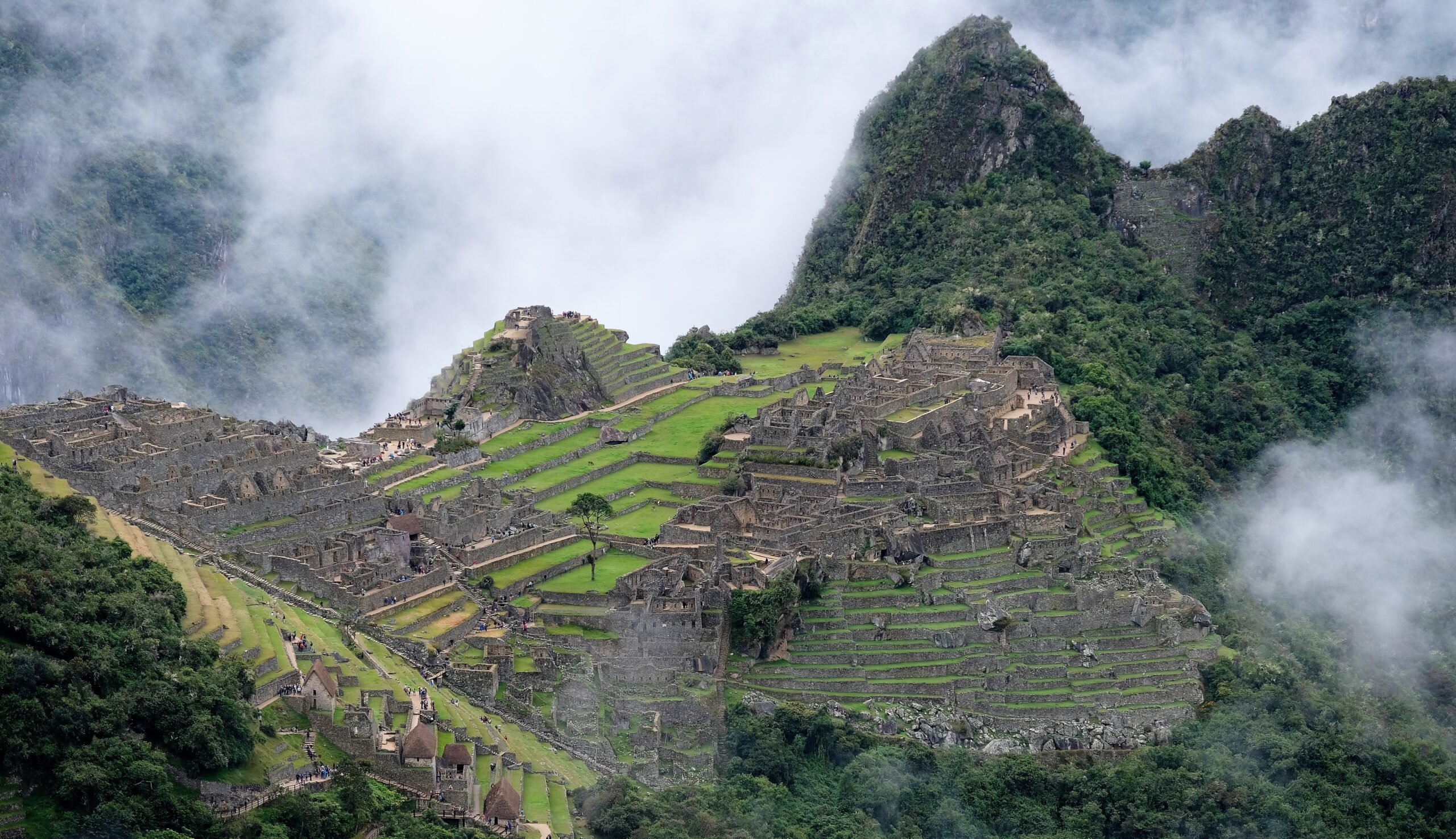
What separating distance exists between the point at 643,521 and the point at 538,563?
4964mm

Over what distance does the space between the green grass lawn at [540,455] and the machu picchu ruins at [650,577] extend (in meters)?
0.20

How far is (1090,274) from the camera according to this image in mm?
103688

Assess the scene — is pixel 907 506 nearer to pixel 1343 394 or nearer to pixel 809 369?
pixel 809 369

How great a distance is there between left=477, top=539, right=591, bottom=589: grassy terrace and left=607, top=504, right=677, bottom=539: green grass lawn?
141 centimetres

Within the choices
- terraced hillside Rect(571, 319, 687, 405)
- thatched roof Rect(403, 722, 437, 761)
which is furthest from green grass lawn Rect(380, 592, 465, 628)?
terraced hillside Rect(571, 319, 687, 405)

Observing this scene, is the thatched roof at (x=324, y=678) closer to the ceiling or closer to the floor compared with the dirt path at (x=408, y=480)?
closer to the floor

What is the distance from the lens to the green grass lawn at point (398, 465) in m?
67.3

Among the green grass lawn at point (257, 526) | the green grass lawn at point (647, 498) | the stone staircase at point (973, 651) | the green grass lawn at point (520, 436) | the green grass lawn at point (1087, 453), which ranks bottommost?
the stone staircase at point (973, 651)

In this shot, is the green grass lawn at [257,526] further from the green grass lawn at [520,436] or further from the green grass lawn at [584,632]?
the green grass lawn at [520,436]

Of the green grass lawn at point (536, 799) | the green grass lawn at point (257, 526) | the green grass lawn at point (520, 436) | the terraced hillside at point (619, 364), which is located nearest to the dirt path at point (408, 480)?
the green grass lawn at point (520, 436)

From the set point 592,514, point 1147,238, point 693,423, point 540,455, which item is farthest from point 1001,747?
point 1147,238

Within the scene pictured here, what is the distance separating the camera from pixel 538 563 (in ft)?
205

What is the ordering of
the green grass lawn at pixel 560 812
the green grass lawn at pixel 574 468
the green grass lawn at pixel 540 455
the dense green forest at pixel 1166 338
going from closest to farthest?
the green grass lawn at pixel 560 812 → the dense green forest at pixel 1166 338 → the green grass lawn at pixel 574 468 → the green grass lawn at pixel 540 455

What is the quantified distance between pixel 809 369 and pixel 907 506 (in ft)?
80.2
